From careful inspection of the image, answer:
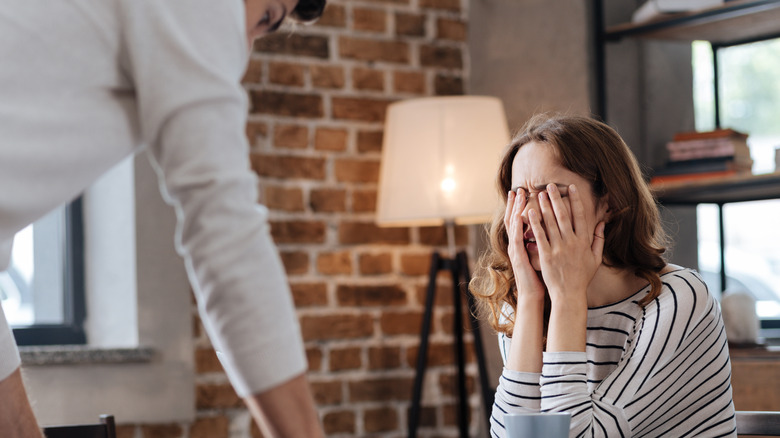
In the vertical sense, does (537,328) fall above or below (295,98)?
below

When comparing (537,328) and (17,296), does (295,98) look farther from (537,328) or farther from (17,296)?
(537,328)

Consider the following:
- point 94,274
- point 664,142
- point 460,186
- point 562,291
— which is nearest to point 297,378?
point 562,291

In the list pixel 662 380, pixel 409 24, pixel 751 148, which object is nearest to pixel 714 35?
pixel 751 148

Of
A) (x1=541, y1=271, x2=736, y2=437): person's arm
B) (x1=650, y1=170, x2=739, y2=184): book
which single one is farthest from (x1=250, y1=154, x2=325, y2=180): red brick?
(x1=541, y1=271, x2=736, y2=437): person's arm

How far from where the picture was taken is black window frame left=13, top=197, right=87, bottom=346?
242 cm

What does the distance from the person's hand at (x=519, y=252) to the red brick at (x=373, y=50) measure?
4.31ft

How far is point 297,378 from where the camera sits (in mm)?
621

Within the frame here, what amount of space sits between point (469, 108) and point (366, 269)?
1.94 feet

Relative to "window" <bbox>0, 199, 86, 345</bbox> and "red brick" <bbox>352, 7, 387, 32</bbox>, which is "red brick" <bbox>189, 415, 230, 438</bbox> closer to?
"window" <bbox>0, 199, 86, 345</bbox>

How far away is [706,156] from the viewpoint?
2.43m

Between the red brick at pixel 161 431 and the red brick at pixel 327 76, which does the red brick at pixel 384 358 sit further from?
the red brick at pixel 327 76

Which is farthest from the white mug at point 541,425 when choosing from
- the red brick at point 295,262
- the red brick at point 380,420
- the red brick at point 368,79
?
the red brick at point 368,79

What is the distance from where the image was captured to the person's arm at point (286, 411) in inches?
24.1

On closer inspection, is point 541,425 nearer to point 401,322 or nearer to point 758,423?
point 758,423
